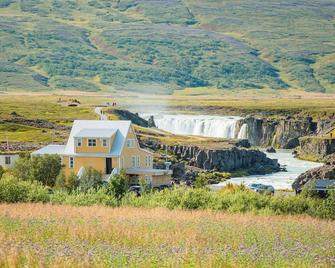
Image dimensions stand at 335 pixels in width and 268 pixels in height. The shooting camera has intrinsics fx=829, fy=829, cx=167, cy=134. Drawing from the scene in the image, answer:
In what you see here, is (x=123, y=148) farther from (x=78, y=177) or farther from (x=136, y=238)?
(x=136, y=238)

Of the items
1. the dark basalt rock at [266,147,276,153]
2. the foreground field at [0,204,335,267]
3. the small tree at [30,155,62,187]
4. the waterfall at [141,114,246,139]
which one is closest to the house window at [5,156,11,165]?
the small tree at [30,155,62,187]

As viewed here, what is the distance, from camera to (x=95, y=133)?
6938cm

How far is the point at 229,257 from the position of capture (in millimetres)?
18188

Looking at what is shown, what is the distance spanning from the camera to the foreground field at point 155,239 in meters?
17.6

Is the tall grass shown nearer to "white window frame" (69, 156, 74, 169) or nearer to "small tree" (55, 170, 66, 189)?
"small tree" (55, 170, 66, 189)

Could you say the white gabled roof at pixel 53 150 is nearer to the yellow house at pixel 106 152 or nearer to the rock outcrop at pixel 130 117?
the yellow house at pixel 106 152

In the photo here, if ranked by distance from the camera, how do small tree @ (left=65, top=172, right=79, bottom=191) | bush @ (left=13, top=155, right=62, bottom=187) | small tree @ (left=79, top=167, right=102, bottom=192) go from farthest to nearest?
→ 1. small tree @ (left=79, top=167, right=102, bottom=192)
2. bush @ (left=13, top=155, right=62, bottom=187)
3. small tree @ (left=65, top=172, right=79, bottom=191)

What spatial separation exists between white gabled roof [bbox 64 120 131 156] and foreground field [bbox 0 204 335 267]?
3978cm

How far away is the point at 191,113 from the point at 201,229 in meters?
174

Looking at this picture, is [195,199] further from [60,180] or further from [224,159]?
[224,159]

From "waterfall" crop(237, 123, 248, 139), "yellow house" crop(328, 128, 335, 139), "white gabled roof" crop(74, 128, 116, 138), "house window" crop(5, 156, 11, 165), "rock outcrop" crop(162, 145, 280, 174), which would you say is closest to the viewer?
"white gabled roof" crop(74, 128, 116, 138)

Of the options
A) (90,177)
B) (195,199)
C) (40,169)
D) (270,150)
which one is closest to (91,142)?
(90,177)

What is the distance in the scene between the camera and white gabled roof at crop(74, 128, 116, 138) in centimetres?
6862

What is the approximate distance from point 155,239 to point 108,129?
49.2m
